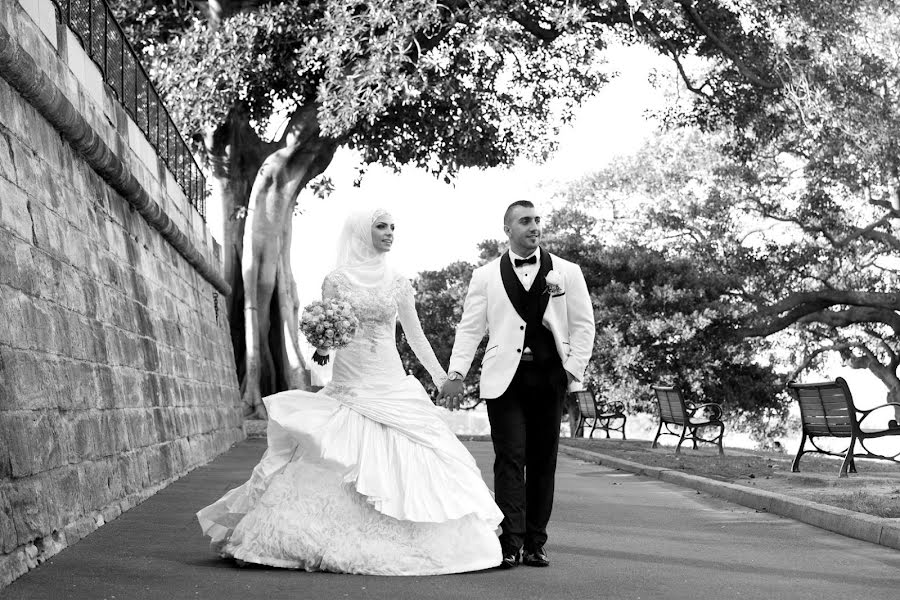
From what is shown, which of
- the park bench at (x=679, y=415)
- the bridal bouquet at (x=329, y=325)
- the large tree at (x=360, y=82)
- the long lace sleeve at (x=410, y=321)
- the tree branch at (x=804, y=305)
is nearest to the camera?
the bridal bouquet at (x=329, y=325)

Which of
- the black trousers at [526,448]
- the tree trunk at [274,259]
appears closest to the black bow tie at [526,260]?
the black trousers at [526,448]

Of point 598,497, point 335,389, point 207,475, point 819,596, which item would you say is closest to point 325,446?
point 335,389

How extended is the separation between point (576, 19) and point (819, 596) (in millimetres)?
16181

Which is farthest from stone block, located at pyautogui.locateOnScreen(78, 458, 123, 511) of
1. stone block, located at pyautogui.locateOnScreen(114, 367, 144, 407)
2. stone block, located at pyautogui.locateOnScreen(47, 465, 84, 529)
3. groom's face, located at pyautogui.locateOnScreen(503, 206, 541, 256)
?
groom's face, located at pyautogui.locateOnScreen(503, 206, 541, 256)

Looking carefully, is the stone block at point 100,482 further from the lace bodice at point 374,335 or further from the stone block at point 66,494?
the lace bodice at point 374,335

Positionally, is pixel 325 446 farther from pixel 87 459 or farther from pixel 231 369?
pixel 231 369

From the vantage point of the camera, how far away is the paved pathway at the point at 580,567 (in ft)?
19.3

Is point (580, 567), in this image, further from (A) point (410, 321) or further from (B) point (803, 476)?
(B) point (803, 476)

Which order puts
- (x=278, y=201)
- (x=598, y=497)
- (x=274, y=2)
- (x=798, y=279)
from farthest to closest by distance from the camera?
(x=798, y=279)
(x=278, y=201)
(x=274, y=2)
(x=598, y=497)

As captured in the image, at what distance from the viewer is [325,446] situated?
270 inches

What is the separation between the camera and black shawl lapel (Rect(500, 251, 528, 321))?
6879mm

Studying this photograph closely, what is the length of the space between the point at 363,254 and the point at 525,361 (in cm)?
145

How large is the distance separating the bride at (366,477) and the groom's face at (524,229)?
2.96 feet

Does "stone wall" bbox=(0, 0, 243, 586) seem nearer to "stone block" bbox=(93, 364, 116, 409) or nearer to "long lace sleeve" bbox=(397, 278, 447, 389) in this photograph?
"stone block" bbox=(93, 364, 116, 409)
